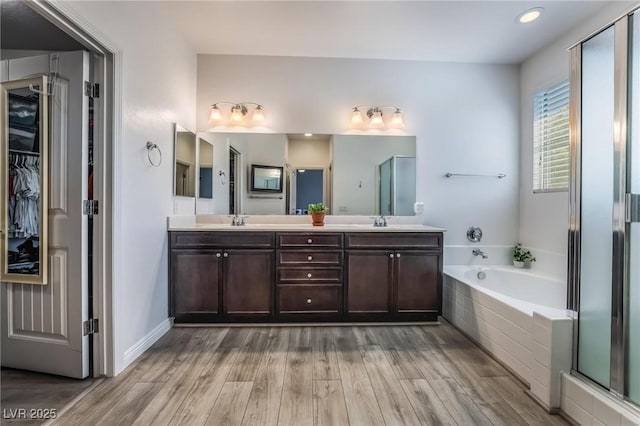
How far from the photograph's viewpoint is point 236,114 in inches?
123

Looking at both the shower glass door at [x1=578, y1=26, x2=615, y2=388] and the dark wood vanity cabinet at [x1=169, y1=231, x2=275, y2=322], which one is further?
the dark wood vanity cabinet at [x1=169, y1=231, x2=275, y2=322]

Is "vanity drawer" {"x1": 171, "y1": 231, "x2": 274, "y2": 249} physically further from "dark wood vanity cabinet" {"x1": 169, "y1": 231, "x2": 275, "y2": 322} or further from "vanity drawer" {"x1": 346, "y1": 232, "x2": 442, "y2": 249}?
"vanity drawer" {"x1": 346, "y1": 232, "x2": 442, "y2": 249}

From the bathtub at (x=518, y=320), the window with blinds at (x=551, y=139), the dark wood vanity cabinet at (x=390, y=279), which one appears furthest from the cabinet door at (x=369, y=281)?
the window with blinds at (x=551, y=139)

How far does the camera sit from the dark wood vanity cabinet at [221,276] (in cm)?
259

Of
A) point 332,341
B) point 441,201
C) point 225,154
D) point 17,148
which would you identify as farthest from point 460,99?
point 17,148

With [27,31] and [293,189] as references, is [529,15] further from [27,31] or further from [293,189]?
[27,31]

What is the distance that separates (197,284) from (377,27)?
8.82 ft

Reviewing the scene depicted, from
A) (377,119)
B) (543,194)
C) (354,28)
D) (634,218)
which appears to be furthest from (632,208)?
(354,28)

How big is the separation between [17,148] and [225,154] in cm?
159

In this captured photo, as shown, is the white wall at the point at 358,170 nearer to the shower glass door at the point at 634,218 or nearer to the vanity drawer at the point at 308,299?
the vanity drawer at the point at 308,299

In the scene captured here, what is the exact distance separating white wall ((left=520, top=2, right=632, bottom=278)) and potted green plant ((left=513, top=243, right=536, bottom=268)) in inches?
2.5

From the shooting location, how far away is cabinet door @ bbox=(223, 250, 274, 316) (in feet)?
8.57

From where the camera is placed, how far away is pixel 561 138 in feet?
9.11

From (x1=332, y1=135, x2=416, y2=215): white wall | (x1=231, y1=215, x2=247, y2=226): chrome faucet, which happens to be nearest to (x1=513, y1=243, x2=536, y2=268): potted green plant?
(x1=332, y1=135, x2=416, y2=215): white wall
